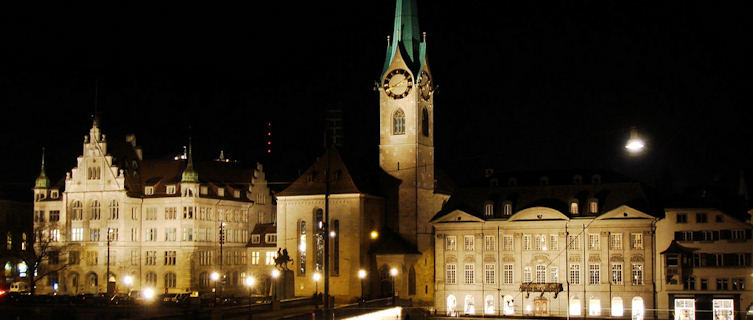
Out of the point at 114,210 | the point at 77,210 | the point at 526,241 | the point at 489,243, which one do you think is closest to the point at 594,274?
the point at 526,241

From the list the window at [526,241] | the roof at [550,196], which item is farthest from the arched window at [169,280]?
the window at [526,241]

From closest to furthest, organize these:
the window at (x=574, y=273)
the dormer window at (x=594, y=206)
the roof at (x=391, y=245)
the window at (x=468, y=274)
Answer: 1. the window at (x=574, y=273)
2. the dormer window at (x=594, y=206)
3. the window at (x=468, y=274)
4. the roof at (x=391, y=245)

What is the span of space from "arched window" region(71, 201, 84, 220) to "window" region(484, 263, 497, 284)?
37.3m

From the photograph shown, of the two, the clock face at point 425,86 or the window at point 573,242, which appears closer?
the window at point 573,242

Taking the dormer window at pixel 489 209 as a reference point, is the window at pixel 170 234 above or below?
below

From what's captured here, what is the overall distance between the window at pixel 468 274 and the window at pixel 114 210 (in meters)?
31.9

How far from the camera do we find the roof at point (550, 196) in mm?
86188

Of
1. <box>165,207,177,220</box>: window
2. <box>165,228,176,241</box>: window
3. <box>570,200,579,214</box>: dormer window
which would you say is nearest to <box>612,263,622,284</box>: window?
<box>570,200,579,214</box>: dormer window

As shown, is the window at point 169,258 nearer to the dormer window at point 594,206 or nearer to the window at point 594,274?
the window at point 594,274

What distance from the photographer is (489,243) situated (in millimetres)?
89688

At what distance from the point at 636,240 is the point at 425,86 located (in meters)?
22.4

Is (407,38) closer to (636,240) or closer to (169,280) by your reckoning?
(636,240)

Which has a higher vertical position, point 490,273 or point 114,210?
point 114,210

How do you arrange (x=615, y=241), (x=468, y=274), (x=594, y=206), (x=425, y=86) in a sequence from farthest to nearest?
1. (x=425, y=86)
2. (x=468, y=274)
3. (x=594, y=206)
4. (x=615, y=241)
